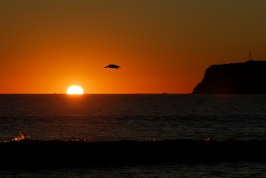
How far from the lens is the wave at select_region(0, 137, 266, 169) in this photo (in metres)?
45.0

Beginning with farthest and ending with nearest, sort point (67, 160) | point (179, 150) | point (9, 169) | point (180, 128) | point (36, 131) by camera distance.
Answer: point (180, 128) → point (36, 131) → point (179, 150) → point (67, 160) → point (9, 169)

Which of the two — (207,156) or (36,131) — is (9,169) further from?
(36,131)

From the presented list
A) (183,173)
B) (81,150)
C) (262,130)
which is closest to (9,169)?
(81,150)

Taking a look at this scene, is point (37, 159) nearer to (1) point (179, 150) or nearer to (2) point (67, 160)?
(2) point (67, 160)

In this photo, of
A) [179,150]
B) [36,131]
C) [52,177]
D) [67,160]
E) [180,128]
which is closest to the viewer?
[52,177]

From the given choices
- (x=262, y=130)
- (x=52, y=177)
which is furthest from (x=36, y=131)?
(x=52, y=177)

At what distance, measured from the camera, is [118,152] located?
155ft

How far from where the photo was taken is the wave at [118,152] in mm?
45031

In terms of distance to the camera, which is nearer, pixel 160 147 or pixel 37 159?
pixel 37 159

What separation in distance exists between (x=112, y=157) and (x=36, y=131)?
47.8 meters

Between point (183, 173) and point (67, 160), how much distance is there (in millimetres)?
9405

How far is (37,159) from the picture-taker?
4503cm

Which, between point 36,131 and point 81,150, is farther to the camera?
point 36,131

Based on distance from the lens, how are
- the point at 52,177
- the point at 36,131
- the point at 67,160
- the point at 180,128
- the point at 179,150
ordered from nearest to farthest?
the point at 52,177 → the point at 67,160 → the point at 179,150 → the point at 36,131 → the point at 180,128
